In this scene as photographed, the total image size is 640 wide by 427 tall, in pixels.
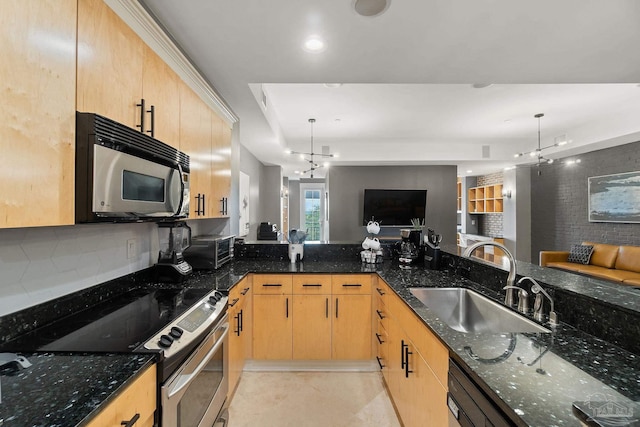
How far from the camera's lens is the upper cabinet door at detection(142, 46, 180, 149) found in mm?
1535

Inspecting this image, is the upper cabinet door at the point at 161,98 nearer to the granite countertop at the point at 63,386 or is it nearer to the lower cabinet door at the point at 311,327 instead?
the granite countertop at the point at 63,386

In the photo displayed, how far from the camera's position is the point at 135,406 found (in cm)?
94

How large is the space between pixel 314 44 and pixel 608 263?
18.6ft

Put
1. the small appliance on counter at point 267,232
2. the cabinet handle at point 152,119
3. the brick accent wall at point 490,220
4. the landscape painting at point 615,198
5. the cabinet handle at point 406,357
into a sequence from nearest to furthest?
the cabinet handle at point 152,119 < the cabinet handle at point 406,357 < the landscape painting at point 615,198 < the small appliance on counter at point 267,232 < the brick accent wall at point 490,220

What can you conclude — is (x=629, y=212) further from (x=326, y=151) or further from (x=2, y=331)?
(x=2, y=331)

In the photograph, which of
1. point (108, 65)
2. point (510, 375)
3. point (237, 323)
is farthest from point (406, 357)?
point (108, 65)

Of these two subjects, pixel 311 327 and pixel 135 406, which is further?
pixel 311 327

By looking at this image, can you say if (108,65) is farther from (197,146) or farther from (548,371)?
A: (548,371)

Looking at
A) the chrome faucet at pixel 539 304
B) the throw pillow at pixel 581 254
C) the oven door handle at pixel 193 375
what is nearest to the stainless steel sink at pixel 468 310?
the chrome faucet at pixel 539 304

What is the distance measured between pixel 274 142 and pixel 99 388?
407 centimetres

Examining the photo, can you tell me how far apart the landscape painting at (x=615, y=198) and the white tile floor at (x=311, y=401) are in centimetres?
523

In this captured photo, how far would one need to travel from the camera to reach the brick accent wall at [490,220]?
26.4 ft

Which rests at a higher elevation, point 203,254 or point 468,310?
point 203,254

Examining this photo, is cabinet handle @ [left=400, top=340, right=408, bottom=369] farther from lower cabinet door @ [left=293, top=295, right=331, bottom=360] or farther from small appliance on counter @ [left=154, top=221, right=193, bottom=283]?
small appliance on counter @ [left=154, top=221, right=193, bottom=283]
